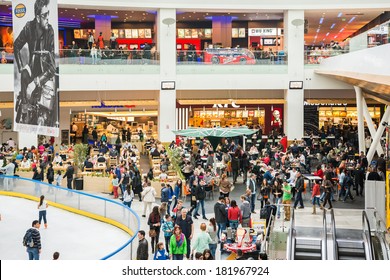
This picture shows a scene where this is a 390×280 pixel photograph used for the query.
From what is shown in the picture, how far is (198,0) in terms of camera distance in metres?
31.6

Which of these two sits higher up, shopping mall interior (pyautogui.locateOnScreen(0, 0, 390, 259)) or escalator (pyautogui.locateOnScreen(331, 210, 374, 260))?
shopping mall interior (pyautogui.locateOnScreen(0, 0, 390, 259))

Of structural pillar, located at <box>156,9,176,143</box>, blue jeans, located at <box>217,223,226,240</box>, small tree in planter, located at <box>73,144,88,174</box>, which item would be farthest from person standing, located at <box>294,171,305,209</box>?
structural pillar, located at <box>156,9,176,143</box>

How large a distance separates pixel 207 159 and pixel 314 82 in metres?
10.7

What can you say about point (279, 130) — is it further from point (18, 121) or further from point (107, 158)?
point (18, 121)

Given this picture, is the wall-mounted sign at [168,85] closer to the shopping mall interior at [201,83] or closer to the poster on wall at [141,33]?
the shopping mall interior at [201,83]

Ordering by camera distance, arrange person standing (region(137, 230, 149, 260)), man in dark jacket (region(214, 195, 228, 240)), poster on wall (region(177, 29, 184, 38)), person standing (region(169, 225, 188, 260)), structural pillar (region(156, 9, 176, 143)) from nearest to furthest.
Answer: person standing (region(137, 230, 149, 260)) → person standing (region(169, 225, 188, 260)) → man in dark jacket (region(214, 195, 228, 240)) → structural pillar (region(156, 9, 176, 143)) → poster on wall (region(177, 29, 184, 38))

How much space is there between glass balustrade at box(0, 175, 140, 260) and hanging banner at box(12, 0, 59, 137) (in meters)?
3.23

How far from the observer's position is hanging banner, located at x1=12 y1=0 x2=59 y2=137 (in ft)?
46.7

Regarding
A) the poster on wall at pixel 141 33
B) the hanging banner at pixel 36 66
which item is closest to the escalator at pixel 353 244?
the hanging banner at pixel 36 66

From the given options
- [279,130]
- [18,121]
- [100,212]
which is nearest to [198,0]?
[279,130]

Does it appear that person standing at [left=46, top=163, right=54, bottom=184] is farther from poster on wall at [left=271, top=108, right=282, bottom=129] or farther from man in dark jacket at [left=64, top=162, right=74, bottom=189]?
poster on wall at [left=271, top=108, right=282, bottom=129]

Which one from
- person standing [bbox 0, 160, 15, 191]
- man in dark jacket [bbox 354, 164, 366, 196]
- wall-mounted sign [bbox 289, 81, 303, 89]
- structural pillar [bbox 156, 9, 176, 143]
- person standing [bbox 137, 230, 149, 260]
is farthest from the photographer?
wall-mounted sign [bbox 289, 81, 303, 89]

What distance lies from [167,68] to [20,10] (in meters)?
16.9

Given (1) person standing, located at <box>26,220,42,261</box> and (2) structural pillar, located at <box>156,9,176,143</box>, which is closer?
(1) person standing, located at <box>26,220,42,261</box>
